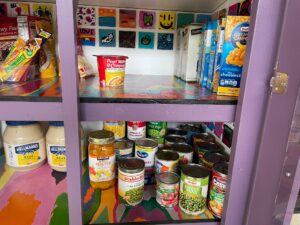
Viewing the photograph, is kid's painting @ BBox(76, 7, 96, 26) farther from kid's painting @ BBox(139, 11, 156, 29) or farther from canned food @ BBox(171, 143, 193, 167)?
canned food @ BBox(171, 143, 193, 167)

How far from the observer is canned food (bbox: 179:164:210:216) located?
761mm

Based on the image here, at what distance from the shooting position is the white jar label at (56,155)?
0.98 metres

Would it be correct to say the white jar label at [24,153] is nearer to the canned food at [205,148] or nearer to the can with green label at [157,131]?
the can with green label at [157,131]

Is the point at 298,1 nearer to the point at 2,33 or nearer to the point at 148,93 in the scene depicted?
the point at 148,93

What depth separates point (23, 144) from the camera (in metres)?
0.95

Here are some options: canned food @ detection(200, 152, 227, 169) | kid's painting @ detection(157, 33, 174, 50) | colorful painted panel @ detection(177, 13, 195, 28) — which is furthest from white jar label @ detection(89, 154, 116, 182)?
colorful painted panel @ detection(177, 13, 195, 28)

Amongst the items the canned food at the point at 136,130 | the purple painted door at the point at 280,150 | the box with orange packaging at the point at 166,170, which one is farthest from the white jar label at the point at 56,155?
the purple painted door at the point at 280,150

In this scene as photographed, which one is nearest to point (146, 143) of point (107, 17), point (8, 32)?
point (107, 17)

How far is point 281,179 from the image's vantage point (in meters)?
0.58

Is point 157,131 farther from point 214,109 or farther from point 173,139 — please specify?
point 214,109

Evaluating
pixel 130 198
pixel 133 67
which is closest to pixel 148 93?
pixel 130 198

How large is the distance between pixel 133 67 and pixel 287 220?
0.84 meters

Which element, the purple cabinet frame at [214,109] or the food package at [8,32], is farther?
the food package at [8,32]

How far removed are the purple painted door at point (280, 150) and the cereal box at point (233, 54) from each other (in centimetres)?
10
